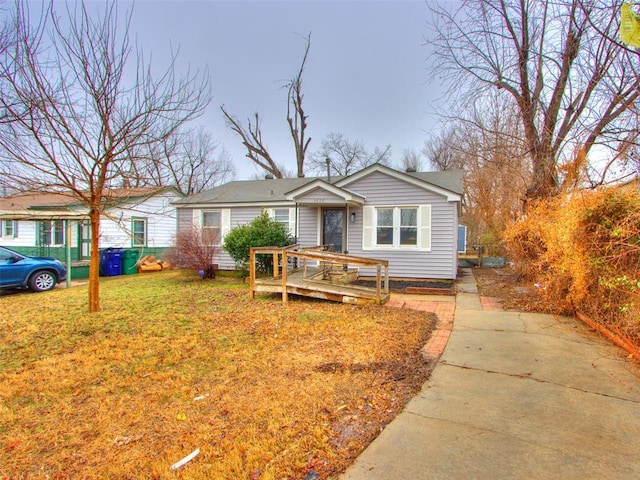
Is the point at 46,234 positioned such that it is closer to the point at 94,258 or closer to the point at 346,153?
the point at 94,258

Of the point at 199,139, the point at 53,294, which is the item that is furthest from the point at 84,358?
the point at 199,139

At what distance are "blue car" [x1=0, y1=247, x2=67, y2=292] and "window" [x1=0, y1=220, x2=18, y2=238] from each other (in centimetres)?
1164

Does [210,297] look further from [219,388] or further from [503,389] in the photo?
[503,389]

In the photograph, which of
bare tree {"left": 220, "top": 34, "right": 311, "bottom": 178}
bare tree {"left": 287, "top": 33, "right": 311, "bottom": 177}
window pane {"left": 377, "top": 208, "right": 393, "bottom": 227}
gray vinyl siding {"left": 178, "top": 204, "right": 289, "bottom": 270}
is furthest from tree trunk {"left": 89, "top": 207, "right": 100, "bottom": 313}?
bare tree {"left": 287, "top": 33, "right": 311, "bottom": 177}

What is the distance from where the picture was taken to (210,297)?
27.6 feet

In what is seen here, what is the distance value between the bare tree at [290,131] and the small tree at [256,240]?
15.5m

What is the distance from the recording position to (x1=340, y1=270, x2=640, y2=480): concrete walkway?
2.21 meters

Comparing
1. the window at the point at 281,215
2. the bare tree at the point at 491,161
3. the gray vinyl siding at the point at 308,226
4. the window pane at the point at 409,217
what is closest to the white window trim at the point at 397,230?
the window pane at the point at 409,217

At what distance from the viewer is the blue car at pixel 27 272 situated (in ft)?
30.4

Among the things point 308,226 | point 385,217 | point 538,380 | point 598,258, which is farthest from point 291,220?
point 538,380

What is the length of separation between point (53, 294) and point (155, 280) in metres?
2.79

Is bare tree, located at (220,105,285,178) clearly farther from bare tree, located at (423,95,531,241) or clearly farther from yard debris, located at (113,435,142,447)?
yard debris, located at (113,435,142,447)

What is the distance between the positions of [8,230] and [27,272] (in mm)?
12803

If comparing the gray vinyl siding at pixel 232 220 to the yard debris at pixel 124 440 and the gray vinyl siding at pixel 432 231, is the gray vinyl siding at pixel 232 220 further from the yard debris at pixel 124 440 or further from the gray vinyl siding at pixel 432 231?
the yard debris at pixel 124 440
